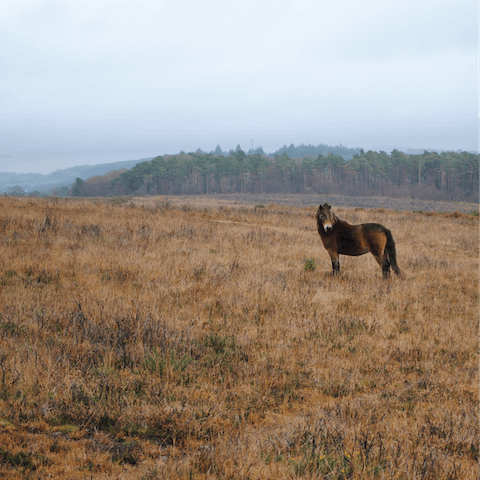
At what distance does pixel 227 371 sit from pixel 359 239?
5.84 meters

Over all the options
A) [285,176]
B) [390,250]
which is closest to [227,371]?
[390,250]

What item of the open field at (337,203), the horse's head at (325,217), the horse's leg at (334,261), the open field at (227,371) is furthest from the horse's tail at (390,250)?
the open field at (337,203)

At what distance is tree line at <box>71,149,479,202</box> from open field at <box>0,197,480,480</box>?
8734 centimetres

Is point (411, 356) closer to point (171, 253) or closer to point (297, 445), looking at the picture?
point (297, 445)

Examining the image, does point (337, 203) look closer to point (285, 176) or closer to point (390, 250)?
point (285, 176)

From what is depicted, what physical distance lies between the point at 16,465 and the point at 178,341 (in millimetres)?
2493

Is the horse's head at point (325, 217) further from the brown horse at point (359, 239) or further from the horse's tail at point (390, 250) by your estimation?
the horse's tail at point (390, 250)

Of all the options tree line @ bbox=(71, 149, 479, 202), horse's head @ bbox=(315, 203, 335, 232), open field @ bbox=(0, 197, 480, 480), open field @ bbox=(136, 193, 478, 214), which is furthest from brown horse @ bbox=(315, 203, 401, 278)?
tree line @ bbox=(71, 149, 479, 202)

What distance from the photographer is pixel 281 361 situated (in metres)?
4.95

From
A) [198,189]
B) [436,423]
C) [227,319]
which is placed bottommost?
[436,423]

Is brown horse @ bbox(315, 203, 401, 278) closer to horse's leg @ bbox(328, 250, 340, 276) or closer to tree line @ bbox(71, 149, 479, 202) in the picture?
horse's leg @ bbox(328, 250, 340, 276)

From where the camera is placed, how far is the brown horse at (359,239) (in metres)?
9.03

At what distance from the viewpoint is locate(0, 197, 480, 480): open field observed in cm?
286

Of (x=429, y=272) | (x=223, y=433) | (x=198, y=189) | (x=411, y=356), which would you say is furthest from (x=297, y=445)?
(x=198, y=189)
